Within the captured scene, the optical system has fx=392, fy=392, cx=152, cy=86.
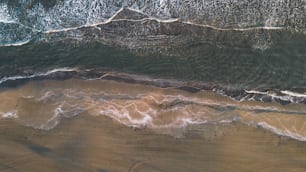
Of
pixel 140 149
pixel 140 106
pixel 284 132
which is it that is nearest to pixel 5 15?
pixel 140 106

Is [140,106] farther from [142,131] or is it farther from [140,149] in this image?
[140,149]

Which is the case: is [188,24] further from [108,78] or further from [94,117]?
[94,117]

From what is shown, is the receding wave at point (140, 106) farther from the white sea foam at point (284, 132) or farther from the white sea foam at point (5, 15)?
the white sea foam at point (5, 15)

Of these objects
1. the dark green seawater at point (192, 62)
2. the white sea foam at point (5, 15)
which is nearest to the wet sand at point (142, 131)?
the dark green seawater at point (192, 62)

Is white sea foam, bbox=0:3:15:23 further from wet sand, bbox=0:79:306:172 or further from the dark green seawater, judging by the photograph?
wet sand, bbox=0:79:306:172

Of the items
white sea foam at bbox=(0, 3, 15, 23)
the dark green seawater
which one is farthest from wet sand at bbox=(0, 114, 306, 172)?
white sea foam at bbox=(0, 3, 15, 23)

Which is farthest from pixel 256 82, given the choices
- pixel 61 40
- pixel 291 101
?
pixel 61 40
